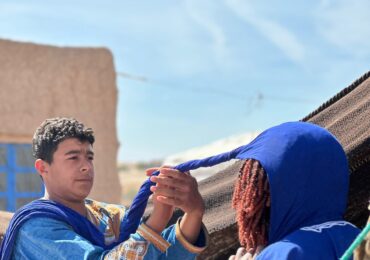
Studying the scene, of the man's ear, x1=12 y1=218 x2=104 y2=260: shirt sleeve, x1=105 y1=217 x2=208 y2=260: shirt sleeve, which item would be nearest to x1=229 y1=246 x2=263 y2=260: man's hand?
Answer: x1=105 y1=217 x2=208 y2=260: shirt sleeve

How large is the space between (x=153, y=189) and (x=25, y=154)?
6.54m

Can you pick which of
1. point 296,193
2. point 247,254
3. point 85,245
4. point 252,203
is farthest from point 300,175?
point 85,245

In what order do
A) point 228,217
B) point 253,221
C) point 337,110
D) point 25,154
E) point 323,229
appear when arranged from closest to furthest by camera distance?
point 323,229 < point 253,221 < point 337,110 < point 228,217 < point 25,154

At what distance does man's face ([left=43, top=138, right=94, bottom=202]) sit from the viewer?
273 centimetres

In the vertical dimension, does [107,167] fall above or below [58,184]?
below

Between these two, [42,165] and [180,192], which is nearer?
[180,192]

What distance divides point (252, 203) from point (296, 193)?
13 centimetres

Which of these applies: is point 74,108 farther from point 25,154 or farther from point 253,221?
point 253,221

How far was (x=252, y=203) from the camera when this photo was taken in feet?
6.44

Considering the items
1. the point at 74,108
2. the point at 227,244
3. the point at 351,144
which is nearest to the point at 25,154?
the point at 74,108

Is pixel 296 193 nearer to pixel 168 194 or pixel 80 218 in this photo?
pixel 168 194

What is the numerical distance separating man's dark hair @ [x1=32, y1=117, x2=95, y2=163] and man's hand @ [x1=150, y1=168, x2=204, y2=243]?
452 millimetres

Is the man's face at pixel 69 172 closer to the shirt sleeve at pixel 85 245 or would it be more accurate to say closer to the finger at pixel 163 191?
the shirt sleeve at pixel 85 245

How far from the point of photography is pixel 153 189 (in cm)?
249
